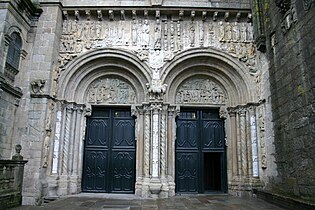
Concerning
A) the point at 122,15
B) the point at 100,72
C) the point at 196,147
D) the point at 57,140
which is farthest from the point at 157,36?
the point at 57,140

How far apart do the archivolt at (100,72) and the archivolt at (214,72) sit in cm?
83

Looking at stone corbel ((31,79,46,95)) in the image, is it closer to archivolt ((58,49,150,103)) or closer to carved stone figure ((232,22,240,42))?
archivolt ((58,49,150,103))

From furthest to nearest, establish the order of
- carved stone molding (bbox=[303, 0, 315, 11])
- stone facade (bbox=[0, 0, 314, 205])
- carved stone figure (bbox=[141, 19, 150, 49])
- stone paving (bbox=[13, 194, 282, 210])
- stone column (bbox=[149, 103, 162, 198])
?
carved stone figure (bbox=[141, 19, 150, 49]), stone facade (bbox=[0, 0, 314, 205]), stone column (bbox=[149, 103, 162, 198]), stone paving (bbox=[13, 194, 282, 210]), carved stone molding (bbox=[303, 0, 315, 11])

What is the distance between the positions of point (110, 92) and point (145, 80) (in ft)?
3.92

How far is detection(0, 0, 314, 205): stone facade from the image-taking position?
700 centimetres

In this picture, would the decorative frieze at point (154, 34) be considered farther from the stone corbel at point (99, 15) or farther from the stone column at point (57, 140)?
the stone column at point (57, 140)

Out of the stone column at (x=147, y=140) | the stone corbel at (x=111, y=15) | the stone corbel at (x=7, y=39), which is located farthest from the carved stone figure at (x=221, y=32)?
the stone corbel at (x=7, y=39)

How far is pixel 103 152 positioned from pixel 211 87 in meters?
3.86

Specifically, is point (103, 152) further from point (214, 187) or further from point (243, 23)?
point (243, 23)

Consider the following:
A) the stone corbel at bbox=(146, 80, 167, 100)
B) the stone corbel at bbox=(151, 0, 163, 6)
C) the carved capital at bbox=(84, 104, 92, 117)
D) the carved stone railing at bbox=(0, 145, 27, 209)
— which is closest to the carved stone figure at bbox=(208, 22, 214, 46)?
the stone corbel at bbox=(151, 0, 163, 6)

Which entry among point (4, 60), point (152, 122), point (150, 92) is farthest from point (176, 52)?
point (4, 60)

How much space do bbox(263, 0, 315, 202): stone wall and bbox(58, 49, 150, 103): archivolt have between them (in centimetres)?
349

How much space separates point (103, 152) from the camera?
7.91 m

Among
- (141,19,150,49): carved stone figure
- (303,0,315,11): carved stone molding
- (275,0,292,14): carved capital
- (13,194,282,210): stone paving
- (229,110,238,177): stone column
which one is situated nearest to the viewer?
(303,0,315,11): carved stone molding
